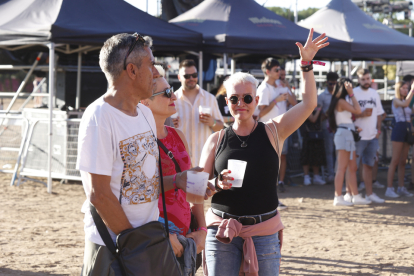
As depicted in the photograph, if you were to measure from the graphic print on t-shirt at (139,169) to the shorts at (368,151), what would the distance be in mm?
6252

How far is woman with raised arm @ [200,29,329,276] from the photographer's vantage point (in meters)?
2.85

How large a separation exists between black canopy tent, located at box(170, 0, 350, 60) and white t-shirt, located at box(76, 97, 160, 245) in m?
7.40

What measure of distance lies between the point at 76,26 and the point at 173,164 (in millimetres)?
6105

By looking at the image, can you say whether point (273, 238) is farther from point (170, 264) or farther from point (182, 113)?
point (182, 113)

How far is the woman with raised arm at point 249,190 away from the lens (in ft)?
9.36

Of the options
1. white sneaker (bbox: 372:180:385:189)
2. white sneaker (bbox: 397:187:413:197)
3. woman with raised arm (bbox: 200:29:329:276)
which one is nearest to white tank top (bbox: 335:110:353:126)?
white sneaker (bbox: 397:187:413:197)

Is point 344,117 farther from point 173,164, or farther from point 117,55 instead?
point 117,55

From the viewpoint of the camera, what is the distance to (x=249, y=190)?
2.90 m

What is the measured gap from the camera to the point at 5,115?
9672 mm

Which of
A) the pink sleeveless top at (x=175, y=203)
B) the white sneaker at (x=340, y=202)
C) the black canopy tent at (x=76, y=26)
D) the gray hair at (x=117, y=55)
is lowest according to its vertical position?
the white sneaker at (x=340, y=202)

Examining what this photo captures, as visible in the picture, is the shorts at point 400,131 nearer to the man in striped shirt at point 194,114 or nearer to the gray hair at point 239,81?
the man in striped shirt at point 194,114

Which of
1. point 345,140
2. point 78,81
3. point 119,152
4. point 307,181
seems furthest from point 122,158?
point 78,81

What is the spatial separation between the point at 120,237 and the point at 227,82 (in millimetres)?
1412

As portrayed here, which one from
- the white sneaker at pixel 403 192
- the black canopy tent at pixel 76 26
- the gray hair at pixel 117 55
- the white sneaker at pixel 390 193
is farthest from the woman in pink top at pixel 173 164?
the white sneaker at pixel 403 192
